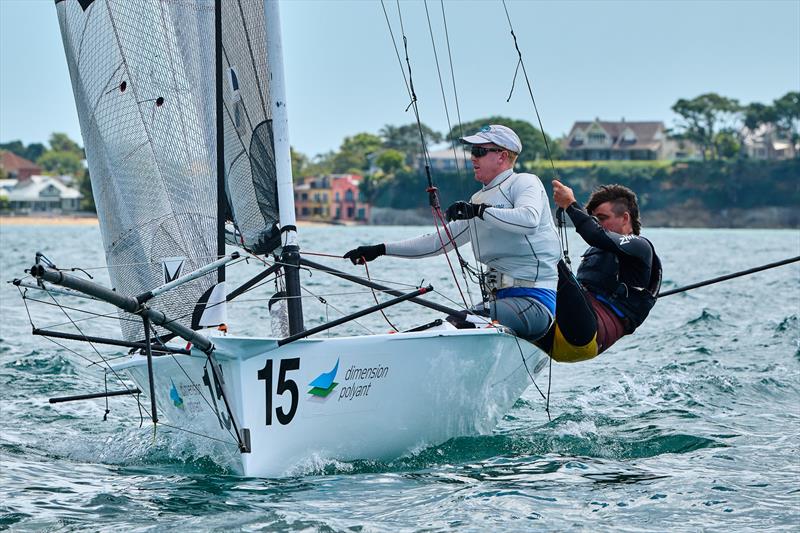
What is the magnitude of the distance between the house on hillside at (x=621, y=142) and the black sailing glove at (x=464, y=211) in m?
119

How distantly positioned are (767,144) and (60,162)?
9239 centimetres

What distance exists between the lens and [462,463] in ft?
19.6

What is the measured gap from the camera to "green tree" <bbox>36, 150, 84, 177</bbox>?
151m

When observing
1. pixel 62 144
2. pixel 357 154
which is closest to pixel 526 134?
pixel 357 154

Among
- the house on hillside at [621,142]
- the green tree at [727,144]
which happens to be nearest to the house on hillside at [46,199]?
the house on hillside at [621,142]

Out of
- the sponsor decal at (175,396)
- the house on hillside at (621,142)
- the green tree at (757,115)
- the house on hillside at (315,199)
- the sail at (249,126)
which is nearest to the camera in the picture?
the sponsor decal at (175,396)

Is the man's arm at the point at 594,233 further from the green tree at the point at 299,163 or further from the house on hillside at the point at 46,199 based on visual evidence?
the green tree at the point at 299,163

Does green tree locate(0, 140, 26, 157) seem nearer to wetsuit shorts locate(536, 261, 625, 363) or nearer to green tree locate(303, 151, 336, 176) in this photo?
green tree locate(303, 151, 336, 176)

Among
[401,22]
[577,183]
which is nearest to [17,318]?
[401,22]

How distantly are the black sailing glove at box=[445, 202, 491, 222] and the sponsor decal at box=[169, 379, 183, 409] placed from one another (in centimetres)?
167

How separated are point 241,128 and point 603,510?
302 centimetres

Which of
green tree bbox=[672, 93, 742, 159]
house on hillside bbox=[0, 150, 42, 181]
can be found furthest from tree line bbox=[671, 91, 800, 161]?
house on hillside bbox=[0, 150, 42, 181]

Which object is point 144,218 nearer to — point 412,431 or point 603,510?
point 412,431

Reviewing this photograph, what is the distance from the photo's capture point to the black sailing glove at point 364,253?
629 centimetres
